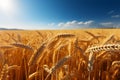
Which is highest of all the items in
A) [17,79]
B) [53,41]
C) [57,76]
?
[53,41]

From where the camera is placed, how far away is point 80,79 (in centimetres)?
179

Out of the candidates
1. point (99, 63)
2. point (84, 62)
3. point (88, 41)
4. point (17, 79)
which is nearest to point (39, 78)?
point (17, 79)

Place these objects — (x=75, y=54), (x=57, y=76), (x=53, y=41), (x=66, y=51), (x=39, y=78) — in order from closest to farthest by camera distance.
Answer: (x=57, y=76) → (x=53, y=41) → (x=39, y=78) → (x=75, y=54) → (x=66, y=51)

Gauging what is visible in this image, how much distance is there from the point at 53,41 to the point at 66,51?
2.20 ft

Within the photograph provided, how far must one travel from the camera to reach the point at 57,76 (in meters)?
1.48

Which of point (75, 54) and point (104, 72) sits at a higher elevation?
point (75, 54)

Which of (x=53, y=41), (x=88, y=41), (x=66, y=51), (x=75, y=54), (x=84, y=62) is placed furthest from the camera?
(x=88, y=41)

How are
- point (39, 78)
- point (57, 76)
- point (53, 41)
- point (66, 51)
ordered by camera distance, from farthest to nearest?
point (66, 51), point (39, 78), point (53, 41), point (57, 76)

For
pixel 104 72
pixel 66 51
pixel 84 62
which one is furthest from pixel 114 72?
pixel 66 51

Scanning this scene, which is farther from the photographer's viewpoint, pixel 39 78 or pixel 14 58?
pixel 14 58

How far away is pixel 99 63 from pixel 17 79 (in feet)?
2.25

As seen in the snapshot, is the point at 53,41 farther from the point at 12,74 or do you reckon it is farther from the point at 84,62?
the point at 12,74

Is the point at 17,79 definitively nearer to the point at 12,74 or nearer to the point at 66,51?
the point at 12,74

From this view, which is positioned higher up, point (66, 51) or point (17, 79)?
point (66, 51)
